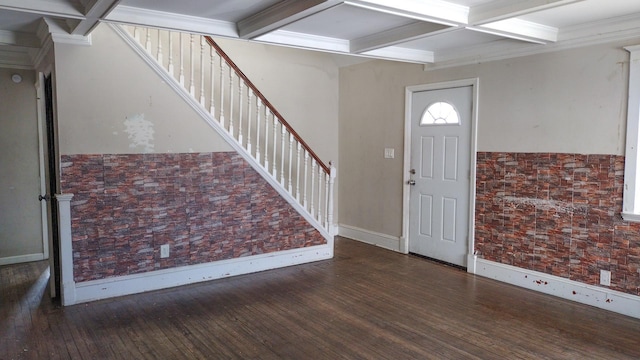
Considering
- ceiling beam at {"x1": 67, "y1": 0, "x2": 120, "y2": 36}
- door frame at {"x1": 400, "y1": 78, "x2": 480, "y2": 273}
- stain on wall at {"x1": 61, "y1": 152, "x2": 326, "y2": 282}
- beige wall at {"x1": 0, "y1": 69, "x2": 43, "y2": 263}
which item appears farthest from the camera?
beige wall at {"x1": 0, "y1": 69, "x2": 43, "y2": 263}

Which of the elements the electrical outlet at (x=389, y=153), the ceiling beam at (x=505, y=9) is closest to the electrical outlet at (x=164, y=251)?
the electrical outlet at (x=389, y=153)

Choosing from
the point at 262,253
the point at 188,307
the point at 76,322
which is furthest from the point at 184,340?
the point at 262,253

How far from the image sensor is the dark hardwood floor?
128 inches

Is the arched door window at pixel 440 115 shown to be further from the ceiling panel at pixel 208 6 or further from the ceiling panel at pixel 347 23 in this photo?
the ceiling panel at pixel 208 6

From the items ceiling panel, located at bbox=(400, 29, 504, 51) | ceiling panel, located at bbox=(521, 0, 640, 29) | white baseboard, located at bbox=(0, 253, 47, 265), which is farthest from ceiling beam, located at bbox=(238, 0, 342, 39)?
white baseboard, located at bbox=(0, 253, 47, 265)

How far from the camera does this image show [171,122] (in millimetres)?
4469

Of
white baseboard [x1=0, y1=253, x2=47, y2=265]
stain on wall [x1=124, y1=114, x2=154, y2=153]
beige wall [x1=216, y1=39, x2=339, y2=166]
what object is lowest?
white baseboard [x1=0, y1=253, x2=47, y2=265]

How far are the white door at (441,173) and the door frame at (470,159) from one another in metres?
0.05

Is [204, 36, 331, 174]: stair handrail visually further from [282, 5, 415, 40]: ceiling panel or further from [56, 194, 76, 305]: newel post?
[56, 194, 76, 305]: newel post

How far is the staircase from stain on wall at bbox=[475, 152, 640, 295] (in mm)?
1824

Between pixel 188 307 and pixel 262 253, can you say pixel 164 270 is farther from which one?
pixel 262 253

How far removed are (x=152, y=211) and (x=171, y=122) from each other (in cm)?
87

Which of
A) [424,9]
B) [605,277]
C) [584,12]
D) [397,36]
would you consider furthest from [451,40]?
[605,277]

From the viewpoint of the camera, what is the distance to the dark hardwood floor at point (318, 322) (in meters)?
3.24
